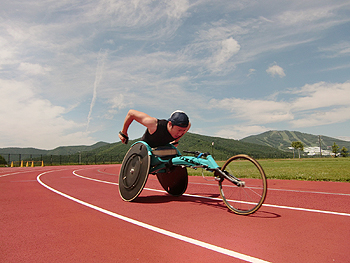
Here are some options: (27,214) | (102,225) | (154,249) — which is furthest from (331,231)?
(27,214)

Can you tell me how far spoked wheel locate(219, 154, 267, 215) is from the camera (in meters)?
3.94

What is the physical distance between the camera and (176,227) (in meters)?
3.34

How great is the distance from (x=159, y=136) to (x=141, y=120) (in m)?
0.52

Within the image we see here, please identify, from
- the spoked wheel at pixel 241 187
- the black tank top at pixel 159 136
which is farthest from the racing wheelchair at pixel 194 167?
the black tank top at pixel 159 136

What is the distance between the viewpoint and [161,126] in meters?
5.21

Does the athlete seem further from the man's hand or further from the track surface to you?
the track surface

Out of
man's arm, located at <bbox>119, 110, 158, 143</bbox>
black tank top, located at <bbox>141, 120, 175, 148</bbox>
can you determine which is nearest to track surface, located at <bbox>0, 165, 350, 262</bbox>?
black tank top, located at <bbox>141, 120, 175, 148</bbox>

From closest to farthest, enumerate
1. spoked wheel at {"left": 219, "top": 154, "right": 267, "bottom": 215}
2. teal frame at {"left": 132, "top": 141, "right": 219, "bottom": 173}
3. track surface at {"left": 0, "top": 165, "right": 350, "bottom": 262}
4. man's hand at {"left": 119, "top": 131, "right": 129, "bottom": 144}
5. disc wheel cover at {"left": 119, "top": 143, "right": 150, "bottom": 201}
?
track surface at {"left": 0, "top": 165, "right": 350, "bottom": 262}, spoked wheel at {"left": 219, "top": 154, "right": 267, "bottom": 215}, teal frame at {"left": 132, "top": 141, "right": 219, "bottom": 173}, disc wheel cover at {"left": 119, "top": 143, "right": 150, "bottom": 201}, man's hand at {"left": 119, "top": 131, "right": 129, "bottom": 144}

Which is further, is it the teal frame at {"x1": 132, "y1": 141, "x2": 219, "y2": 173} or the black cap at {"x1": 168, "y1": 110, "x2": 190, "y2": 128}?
the black cap at {"x1": 168, "y1": 110, "x2": 190, "y2": 128}

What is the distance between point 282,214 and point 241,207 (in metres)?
0.65

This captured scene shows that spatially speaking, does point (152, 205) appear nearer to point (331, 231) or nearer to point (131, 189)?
point (131, 189)

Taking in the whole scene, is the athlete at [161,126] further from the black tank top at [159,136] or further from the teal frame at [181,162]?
the teal frame at [181,162]

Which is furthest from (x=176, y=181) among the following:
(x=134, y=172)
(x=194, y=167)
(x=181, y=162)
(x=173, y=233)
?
(x=173, y=233)

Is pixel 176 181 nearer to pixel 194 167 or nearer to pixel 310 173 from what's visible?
pixel 194 167
